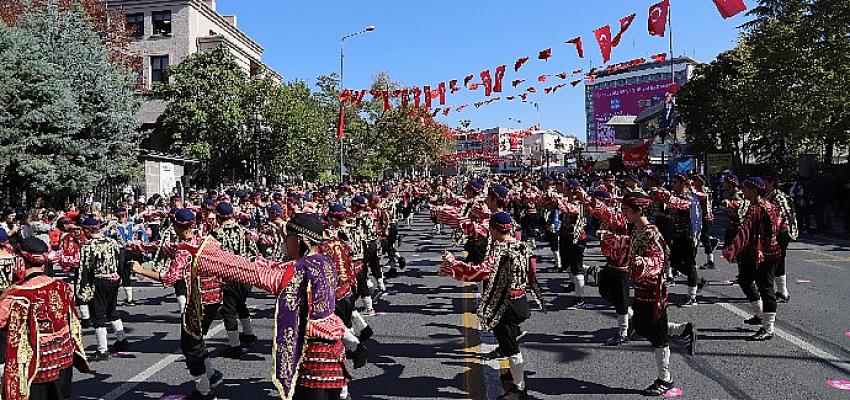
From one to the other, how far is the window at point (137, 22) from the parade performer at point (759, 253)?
46.4 metres

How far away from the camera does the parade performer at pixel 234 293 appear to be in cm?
809

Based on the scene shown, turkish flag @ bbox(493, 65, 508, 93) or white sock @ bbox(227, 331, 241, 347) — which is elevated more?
turkish flag @ bbox(493, 65, 508, 93)

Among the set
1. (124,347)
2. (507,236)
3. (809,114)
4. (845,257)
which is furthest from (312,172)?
(507,236)

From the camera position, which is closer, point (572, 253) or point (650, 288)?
point (650, 288)

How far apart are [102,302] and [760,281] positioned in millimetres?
7980

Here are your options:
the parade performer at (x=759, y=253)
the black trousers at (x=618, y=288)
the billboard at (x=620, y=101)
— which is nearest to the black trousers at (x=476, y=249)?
the black trousers at (x=618, y=288)

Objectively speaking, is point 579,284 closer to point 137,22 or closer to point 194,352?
point 194,352

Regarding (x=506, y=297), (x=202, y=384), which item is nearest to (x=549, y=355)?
(x=506, y=297)

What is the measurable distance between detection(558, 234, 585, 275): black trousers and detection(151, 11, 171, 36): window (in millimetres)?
42012

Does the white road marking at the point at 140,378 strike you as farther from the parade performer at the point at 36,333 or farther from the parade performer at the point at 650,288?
the parade performer at the point at 650,288

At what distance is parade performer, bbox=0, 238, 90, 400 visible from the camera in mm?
4879

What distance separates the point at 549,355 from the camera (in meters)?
8.08

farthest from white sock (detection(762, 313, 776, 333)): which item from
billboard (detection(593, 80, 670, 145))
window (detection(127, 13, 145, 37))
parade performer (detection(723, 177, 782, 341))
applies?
billboard (detection(593, 80, 670, 145))

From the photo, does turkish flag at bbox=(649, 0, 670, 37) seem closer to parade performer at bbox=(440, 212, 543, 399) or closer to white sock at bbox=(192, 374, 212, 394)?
parade performer at bbox=(440, 212, 543, 399)
